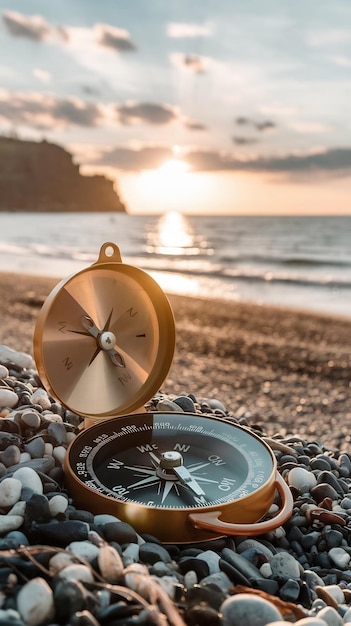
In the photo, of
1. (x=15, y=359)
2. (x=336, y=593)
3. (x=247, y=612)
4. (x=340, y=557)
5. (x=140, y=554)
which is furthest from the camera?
(x=15, y=359)

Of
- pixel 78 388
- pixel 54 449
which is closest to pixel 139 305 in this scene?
pixel 78 388

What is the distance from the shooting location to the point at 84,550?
6.42 feet

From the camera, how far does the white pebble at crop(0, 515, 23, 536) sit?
2109 millimetres

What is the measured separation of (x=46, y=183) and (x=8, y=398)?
119414mm

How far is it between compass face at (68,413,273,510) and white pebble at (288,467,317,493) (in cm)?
40

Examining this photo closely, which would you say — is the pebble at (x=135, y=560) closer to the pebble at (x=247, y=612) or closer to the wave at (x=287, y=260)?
the pebble at (x=247, y=612)

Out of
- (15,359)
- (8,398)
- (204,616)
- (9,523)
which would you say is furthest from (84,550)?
(15,359)

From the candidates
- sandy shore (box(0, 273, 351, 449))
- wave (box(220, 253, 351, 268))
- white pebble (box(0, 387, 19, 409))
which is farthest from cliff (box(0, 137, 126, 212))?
white pebble (box(0, 387, 19, 409))

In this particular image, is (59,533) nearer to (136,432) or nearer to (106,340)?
(136,432)

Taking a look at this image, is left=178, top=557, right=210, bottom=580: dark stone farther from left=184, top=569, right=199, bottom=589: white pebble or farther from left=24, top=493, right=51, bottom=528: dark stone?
left=24, top=493, right=51, bottom=528: dark stone

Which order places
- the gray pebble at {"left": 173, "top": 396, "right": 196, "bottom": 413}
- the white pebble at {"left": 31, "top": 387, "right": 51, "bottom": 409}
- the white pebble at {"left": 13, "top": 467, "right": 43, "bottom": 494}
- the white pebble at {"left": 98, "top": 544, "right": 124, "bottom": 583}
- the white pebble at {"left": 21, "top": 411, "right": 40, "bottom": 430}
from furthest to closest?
the gray pebble at {"left": 173, "top": 396, "right": 196, "bottom": 413}, the white pebble at {"left": 31, "top": 387, "right": 51, "bottom": 409}, the white pebble at {"left": 21, "top": 411, "right": 40, "bottom": 430}, the white pebble at {"left": 13, "top": 467, "right": 43, "bottom": 494}, the white pebble at {"left": 98, "top": 544, "right": 124, "bottom": 583}

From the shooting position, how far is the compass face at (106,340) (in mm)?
2691

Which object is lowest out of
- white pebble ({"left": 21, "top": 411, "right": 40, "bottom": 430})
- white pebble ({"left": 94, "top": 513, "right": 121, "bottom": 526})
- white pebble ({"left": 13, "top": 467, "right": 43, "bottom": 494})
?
white pebble ({"left": 94, "top": 513, "right": 121, "bottom": 526})

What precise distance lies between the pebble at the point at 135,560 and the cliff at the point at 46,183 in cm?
11332
